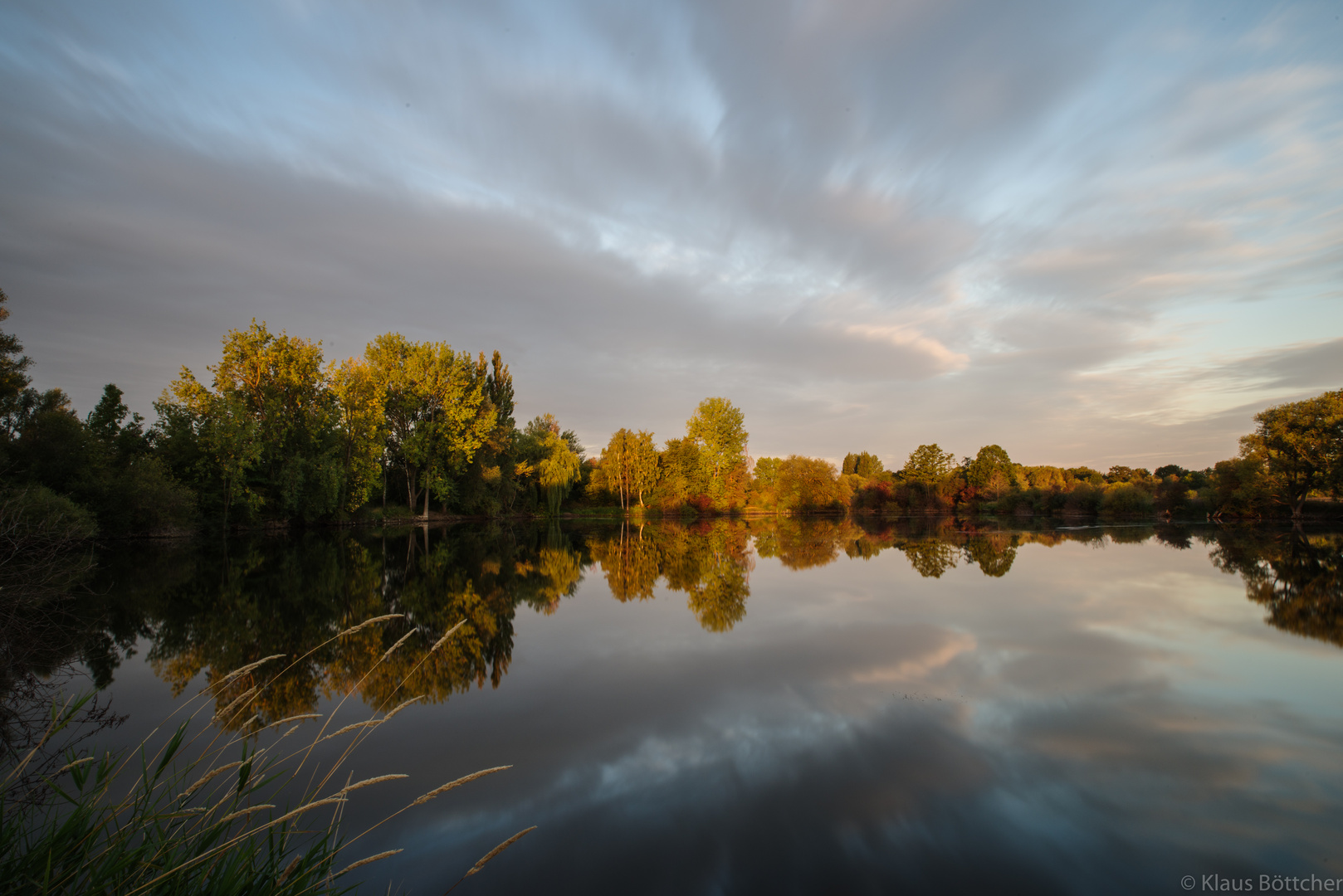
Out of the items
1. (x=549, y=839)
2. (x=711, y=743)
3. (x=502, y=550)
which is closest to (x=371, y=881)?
(x=549, y=839)

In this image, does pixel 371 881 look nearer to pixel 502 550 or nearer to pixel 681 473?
pixel 502 550

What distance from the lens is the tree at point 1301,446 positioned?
27.3 metres

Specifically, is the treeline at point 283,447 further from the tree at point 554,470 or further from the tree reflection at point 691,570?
the tree reflection at point 691,570

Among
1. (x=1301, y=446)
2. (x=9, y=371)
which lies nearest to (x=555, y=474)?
(x=9, y=371)

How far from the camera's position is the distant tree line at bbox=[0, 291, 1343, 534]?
19.7m

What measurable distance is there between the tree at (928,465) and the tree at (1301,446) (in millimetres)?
21722

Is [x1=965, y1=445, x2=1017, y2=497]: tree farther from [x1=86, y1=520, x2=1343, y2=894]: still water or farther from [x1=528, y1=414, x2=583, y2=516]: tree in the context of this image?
[x1=86, y1=520, x2=1343, y2=894]: still water

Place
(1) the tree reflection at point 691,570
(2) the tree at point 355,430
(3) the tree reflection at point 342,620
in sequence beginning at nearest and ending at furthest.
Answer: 1. (3) the tree reflection at point 342,620
2. (1) the tree reflection at point 691,570
3. (2) the tree at point 355,430

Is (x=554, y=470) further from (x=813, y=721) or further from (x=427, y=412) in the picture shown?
(x=813, y=721)

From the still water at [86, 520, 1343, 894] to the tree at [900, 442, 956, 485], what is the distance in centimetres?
4161

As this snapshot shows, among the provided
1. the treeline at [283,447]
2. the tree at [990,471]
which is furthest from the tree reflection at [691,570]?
the tree at [990,471]

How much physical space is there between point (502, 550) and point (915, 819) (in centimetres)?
1626

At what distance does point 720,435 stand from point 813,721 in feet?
161

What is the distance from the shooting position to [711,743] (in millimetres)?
4105
